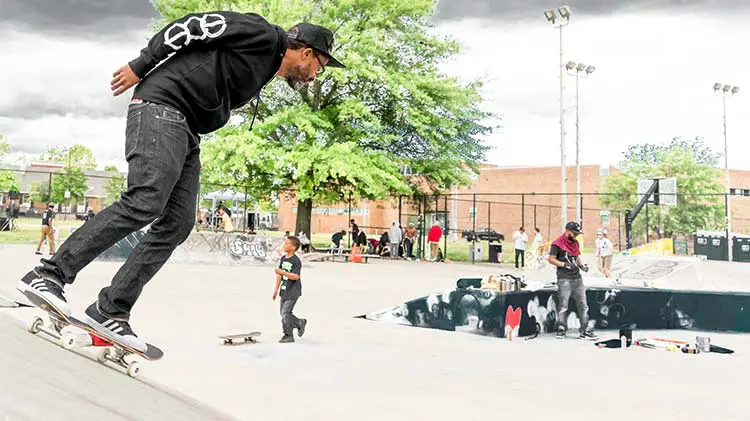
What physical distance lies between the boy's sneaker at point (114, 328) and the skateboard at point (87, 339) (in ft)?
0.06

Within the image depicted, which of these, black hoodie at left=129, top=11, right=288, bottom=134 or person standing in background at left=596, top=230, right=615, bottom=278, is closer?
black hoodie at left=129, top=11, right=288, bottom=134

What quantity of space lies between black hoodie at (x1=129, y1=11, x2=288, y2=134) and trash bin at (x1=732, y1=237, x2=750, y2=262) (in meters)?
31.9

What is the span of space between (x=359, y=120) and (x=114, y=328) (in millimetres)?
24629

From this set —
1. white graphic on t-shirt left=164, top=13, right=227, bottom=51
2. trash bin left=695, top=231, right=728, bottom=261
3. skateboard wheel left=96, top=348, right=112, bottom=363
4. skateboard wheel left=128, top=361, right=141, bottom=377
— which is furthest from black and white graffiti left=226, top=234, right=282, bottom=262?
trash bin left=695, top=231, right=728, bottom=261

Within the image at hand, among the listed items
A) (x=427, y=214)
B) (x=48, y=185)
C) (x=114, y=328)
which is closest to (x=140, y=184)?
(x=114, y=328)

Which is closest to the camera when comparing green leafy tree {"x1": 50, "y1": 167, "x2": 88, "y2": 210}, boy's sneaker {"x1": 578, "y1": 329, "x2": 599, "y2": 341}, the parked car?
boy's sneaker {"x1": 578, "y1": 329, "x2": 599, "y2": 341}

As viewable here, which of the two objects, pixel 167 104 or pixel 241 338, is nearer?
pixel 167 104

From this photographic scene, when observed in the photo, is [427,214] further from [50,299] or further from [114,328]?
[50,299]

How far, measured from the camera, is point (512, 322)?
9398mm

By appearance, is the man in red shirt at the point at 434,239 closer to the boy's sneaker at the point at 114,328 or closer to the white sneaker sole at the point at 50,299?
the boy's sneaker at the point at 114,328

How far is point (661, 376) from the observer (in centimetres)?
718

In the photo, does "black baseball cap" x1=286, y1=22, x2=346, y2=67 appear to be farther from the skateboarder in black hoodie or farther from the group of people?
the group of people

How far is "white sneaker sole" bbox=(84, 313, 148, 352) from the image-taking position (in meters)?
2.60

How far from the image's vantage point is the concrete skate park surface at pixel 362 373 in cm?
290
